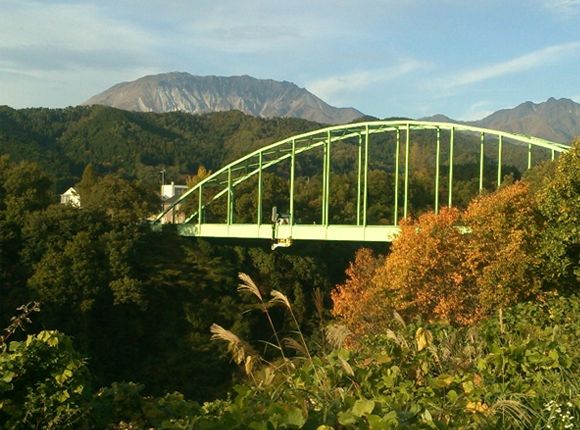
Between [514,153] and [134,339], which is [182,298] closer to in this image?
[134,339]

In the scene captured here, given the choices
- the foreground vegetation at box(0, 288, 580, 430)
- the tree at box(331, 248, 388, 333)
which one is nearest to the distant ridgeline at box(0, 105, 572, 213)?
the tree at box(331, 248, 388, 333)

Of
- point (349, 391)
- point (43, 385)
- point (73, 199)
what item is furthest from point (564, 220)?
point (73, 199)

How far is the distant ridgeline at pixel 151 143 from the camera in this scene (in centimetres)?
6506

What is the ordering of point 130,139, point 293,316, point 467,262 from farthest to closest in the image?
point 130,139
point 467,262
point 293,316

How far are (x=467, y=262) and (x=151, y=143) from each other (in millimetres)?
63905

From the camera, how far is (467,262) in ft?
60.3

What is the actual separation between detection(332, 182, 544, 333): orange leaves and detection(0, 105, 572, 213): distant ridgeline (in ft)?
131

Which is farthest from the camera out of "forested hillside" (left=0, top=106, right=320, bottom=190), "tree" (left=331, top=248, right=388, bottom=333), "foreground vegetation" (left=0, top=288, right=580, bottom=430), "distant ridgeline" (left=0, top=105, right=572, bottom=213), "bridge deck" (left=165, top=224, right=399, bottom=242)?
"forested hillside" (left=0, top=106, right=320, bottom=190)

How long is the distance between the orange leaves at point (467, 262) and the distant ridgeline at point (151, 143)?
131 feet

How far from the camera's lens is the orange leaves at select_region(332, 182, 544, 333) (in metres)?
16.9

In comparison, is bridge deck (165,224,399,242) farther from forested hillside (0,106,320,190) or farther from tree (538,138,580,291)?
forested hillside (0,106,320,190)

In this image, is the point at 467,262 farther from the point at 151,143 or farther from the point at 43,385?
the point at 151,143

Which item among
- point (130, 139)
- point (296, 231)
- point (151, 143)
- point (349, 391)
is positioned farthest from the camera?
point (151, 143)

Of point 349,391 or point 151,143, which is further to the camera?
point 151,143
